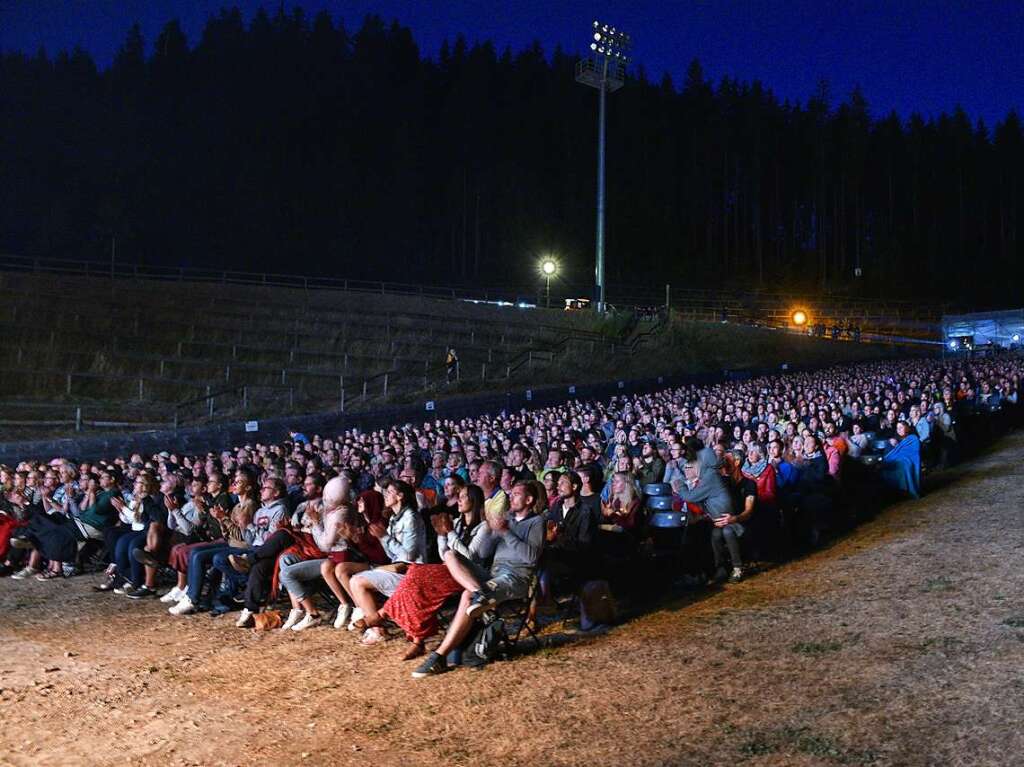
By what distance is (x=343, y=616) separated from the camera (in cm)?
759

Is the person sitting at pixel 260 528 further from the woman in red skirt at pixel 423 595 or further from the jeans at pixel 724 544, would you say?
the jeans at pixel 724 544

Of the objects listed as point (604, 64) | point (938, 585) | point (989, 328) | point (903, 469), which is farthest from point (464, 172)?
point (938, 585)

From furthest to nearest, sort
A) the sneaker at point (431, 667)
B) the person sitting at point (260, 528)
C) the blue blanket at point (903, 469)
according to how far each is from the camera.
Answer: the blue blanket at point (903, 469), the person sitting at point (260, 528), the sneaker at point (431, 667)

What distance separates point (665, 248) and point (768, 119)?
53.3 feet

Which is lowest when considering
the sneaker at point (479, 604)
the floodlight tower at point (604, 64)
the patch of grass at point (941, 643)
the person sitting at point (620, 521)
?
the patch of grass at point (941, 643)

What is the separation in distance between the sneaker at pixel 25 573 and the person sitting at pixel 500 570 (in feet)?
20.1

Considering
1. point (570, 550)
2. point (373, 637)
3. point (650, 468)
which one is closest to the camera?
point (373, 637)

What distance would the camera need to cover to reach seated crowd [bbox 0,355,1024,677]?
6.79 m

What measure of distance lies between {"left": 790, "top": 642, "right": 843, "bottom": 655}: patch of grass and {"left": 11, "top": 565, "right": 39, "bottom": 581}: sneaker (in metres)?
8.20

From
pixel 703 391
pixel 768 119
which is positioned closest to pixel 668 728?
pixel 703 391

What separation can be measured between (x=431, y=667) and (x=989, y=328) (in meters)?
35.1

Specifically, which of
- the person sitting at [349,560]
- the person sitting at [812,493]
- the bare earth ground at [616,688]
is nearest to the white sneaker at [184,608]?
the bare earth ground at [616,688]

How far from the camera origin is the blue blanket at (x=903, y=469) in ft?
37.7

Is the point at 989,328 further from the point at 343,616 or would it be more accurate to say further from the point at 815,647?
the point at 343,616
